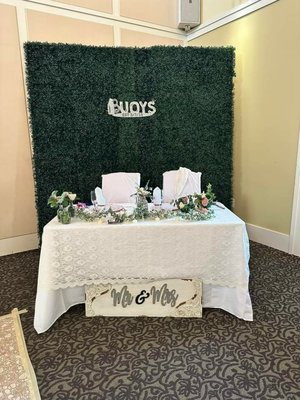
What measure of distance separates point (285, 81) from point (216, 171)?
1.35m

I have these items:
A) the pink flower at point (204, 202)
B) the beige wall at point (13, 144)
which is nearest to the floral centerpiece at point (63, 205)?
the pink flower at point (204, 202)

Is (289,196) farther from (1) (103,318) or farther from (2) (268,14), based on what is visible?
(1) (103,318)

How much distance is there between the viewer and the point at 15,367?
68.7 inches

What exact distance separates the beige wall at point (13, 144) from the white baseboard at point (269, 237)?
10.0 ft

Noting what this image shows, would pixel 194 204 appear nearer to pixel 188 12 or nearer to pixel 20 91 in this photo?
pixel 20 91

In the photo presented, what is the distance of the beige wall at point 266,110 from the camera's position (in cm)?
321

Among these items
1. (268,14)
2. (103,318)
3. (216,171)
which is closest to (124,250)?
Answer: (103,318)

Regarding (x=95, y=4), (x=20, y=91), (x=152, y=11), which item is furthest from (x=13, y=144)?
(x=152, y=11)

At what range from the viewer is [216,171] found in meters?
3.90

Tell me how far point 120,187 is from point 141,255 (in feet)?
3.78

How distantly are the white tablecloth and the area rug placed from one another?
189 millimetres

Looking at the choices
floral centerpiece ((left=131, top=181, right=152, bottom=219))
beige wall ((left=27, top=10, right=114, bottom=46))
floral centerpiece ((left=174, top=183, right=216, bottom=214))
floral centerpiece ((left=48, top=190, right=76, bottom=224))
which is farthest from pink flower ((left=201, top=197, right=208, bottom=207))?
beige wall ((left=27, top=10, right=114, bottom=46))

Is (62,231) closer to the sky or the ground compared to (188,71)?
closer to the ground
